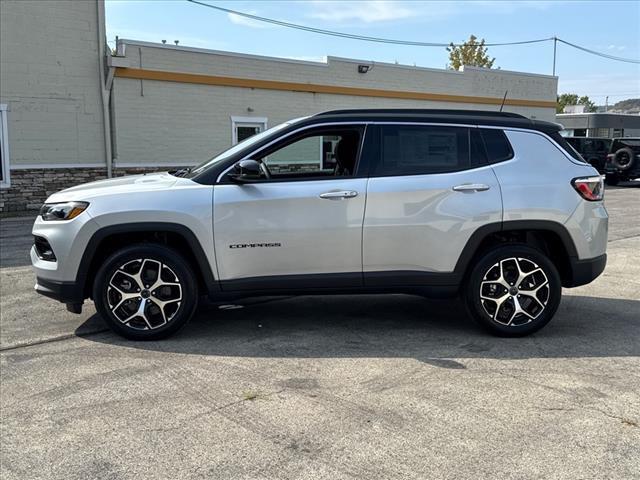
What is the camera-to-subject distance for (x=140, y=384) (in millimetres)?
4184

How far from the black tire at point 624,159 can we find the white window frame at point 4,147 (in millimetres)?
23055

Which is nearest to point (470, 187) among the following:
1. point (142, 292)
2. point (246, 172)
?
point (246, 172)

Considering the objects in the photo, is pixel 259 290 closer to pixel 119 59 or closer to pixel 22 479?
pixel 22 479

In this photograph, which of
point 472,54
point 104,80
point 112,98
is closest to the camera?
point 104,80

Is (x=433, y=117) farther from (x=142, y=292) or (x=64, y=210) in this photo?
(x=64, y=210)

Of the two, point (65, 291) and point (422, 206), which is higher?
point (422, 206)

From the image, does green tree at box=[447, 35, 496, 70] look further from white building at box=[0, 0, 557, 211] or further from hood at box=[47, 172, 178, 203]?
hood at box=[47, 172, 178, 203]

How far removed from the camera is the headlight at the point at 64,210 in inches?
194

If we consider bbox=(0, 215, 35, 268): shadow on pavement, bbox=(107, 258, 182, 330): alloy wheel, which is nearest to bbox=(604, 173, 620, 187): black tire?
bbox=(0, 215, 35, 268): shadow on pavement

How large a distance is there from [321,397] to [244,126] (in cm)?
1571

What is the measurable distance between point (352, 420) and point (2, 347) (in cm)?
324

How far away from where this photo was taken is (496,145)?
524 cm

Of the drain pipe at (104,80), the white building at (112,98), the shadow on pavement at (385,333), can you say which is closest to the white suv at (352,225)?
the shadow on pavement at (385,333)

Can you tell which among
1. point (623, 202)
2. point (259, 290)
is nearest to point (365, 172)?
point (259, 290)
